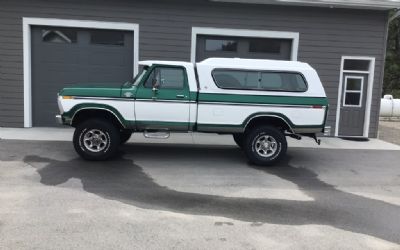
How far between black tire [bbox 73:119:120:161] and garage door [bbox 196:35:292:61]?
196 inches

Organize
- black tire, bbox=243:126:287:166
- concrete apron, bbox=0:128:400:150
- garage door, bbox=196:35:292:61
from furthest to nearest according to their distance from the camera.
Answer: garage door, bbox=196:35:292:61 < concrete apron, bbox=0:128:400:150 < black tire, bbox=243:126:287:166

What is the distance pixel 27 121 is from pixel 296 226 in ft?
30.3

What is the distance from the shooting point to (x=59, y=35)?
11914 mm

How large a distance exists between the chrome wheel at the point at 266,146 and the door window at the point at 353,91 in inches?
211

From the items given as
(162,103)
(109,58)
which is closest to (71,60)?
(109,58)

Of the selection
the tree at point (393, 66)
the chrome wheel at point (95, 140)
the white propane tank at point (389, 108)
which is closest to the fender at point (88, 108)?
the chrome wheel at point (95, 140)

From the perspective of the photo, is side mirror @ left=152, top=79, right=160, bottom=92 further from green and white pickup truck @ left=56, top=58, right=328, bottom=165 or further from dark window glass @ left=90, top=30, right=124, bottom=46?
dark window glass @ left=90, top=30, right=124, bottom=46

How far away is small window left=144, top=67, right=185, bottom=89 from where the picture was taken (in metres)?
8.05

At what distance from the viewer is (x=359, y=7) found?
11938 millimetres

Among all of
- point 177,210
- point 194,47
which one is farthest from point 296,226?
point 194,47

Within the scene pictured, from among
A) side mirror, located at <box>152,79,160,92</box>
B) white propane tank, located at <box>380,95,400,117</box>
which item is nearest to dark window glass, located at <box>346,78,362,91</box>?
side mirror, located at <box>152,79,160,92</box>

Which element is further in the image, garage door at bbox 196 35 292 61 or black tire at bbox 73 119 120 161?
garage door at bbox 196 35 292 61

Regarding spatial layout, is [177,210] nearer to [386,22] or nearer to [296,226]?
[296,226]

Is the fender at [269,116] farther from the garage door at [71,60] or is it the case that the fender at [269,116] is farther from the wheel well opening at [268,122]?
the garage door at [71,60]
